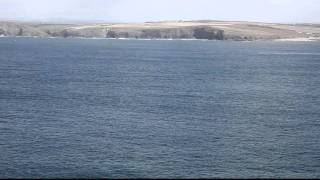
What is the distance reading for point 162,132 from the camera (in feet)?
252

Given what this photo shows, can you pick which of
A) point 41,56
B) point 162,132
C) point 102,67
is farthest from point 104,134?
point 41,56

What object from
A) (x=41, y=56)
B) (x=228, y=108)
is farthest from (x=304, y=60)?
(x=228, y=108)

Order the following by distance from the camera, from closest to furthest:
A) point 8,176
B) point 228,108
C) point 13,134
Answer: point 8,176 → point 13,134 → point 228,108

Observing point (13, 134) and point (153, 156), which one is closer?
point (153, 156)

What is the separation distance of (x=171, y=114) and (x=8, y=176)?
34.4m

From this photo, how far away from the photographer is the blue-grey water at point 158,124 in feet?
203

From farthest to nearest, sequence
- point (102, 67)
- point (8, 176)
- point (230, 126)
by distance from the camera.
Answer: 1. point (102, 67)
2. point (230, 126)
3. point (8, 176)

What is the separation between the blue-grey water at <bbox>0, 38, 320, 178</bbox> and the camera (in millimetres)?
61781

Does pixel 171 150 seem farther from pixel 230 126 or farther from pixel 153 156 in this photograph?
pixel 230 126

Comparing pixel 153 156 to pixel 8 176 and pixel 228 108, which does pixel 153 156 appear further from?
pixel 228 108

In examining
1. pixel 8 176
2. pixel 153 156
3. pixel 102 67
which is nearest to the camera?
pixel 8 176

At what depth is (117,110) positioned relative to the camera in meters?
93.1

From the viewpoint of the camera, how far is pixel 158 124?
81.3 meters

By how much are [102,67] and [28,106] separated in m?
71.7
